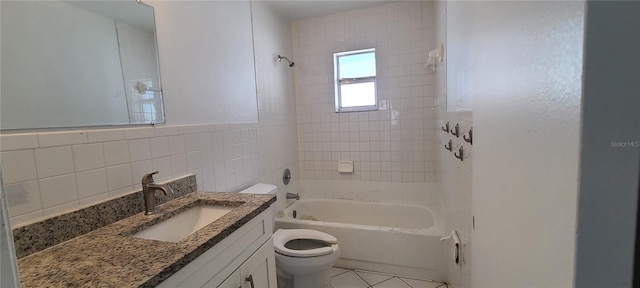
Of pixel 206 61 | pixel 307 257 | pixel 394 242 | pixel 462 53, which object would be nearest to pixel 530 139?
pixel 462 53

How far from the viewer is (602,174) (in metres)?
0.26

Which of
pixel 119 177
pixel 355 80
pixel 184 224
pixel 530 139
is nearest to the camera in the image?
pixel 530 139

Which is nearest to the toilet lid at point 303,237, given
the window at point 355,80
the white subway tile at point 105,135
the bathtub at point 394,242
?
the bathtub at point 394,242

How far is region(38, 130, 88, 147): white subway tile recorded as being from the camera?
86cm

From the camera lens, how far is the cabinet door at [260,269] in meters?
1.04

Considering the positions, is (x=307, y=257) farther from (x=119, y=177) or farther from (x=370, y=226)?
(x=119, y=177)

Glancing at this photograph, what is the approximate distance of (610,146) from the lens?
254mm

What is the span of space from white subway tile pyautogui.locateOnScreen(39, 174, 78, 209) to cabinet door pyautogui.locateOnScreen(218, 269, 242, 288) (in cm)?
65

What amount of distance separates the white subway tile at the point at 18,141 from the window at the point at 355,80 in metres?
2.40

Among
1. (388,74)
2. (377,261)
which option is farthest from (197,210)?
(388,74)

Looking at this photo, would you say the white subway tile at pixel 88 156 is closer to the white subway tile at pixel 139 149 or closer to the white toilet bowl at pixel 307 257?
the white subway tile at pixel 139 149

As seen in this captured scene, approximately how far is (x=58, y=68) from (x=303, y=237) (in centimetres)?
166

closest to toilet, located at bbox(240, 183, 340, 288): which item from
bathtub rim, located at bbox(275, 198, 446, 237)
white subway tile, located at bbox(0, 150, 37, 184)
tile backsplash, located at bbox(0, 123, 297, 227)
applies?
bathtub rim, located at bbox(275, 198, 446, 237)

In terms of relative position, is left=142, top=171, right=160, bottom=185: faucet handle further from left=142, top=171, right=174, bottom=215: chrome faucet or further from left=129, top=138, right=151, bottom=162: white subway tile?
left=129, top=138, right=151, bottom=162: white subway tile
